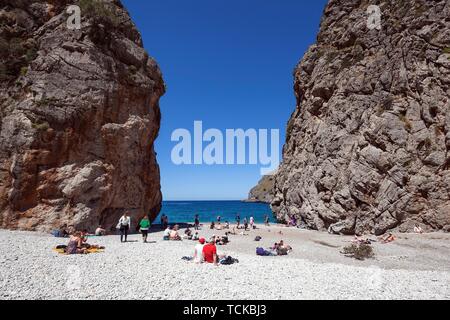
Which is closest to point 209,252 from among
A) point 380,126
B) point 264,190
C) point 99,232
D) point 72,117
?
point 99,232

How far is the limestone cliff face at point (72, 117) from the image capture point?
22719mm

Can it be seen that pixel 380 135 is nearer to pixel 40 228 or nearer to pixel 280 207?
pixel 280 207

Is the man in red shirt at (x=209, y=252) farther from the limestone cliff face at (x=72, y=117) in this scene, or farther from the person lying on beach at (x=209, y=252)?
the limestone cliff face at (x=72, y=117)

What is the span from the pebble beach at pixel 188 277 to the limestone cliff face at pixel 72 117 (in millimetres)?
6599

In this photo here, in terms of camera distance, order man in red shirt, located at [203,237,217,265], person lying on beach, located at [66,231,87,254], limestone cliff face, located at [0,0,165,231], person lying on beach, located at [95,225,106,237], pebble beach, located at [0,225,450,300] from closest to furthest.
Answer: pebble beach, located at [0,225,450,300]
man in red shirt, located at [203,237,217,265]
person lying on beach, located at [66,231,87,254]
limestone cliff face, located at [0,0,165,231]
person lying on beach, located at [95,225,106,237]

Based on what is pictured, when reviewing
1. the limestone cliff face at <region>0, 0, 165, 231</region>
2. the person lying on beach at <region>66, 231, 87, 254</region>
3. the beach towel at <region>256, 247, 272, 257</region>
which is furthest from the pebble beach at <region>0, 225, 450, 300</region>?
the limestone cliff face at <region>0, 0, 165, 231</region>

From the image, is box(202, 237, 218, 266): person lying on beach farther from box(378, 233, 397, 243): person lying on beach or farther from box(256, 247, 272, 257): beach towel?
box(378, 233, 397, 243): person lying on beach

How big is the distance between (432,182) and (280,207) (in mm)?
26109

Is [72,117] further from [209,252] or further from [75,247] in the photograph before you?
[209,252]

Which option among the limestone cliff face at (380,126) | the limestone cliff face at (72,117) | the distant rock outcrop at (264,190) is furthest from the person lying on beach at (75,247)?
the distant rock outcrop at (264,190)

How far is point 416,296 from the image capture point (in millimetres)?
9789

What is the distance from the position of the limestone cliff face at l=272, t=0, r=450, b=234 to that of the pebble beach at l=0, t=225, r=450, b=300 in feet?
43.6

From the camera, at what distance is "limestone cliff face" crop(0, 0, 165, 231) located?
2272cm

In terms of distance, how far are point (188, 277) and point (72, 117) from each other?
19.1 metres
